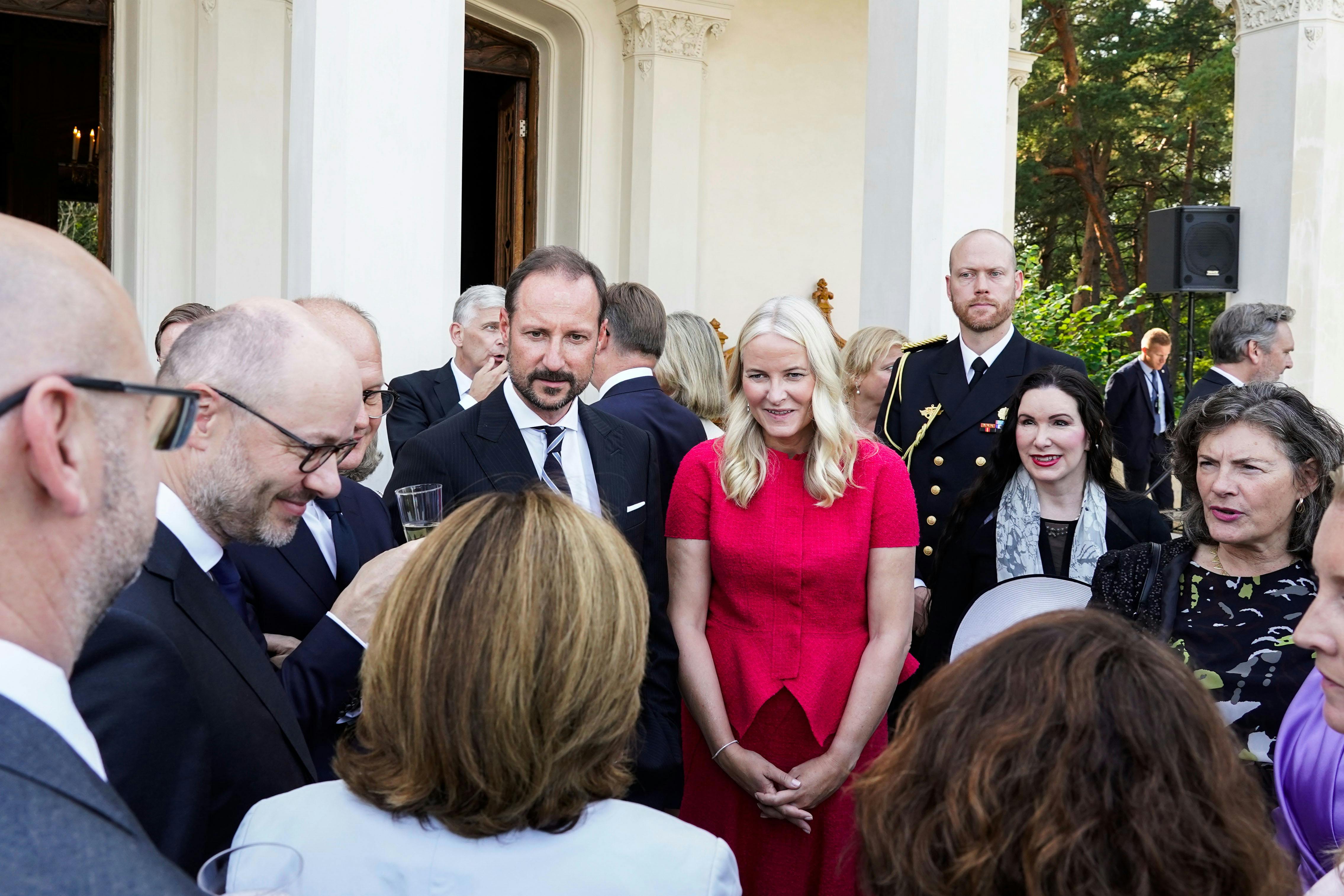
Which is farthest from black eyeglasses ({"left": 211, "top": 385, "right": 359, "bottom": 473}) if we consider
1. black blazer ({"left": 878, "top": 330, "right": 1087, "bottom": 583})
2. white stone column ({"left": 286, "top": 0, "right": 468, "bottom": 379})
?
white stone column ({"left": 286, "top": 0, "right": 468, "bottom": 379})

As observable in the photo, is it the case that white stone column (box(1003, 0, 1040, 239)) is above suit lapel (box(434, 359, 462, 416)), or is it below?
above

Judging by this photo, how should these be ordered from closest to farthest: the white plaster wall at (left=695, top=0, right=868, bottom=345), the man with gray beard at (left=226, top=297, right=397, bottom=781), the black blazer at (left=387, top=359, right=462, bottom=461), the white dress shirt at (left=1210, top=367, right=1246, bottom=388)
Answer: the man with gray beard at (left=226, top=297, right=397, bottom=781)
the black blazer at (left=387, top=359, right=462, bottom=461)
the white dress shirt at (left=1210, top=367, right=1246, bottom=388)
the white plaster wall at (left=695, top=0, right=868, bottom=345)

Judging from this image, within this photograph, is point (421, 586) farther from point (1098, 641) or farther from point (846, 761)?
point (846, 761)

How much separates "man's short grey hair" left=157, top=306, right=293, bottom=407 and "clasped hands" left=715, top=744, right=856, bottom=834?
1679mm

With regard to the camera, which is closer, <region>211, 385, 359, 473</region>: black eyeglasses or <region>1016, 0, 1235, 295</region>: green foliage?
<region>211, 385, 359, 473</region>: black eyeglasses

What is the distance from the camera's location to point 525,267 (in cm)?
332

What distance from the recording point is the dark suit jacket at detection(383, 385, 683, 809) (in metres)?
3.04

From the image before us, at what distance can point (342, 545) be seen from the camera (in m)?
2.78

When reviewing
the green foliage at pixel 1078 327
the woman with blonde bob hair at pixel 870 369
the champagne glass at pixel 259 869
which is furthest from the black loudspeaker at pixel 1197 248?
the champagne glass at pixel 259 869

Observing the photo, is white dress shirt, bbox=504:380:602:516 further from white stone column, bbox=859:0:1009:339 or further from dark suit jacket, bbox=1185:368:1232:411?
dark suit jacket, bbox=1185:368:1232:411

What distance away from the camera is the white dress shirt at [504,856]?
4.78ft

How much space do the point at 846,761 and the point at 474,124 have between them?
46.1ft

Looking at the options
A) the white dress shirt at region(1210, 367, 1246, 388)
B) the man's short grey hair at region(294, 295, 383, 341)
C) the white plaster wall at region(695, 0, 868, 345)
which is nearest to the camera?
the man's short grey hair at region(294, 295, 383, 341)

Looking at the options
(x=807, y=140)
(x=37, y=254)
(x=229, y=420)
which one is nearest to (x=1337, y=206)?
(x=807, y=140)
